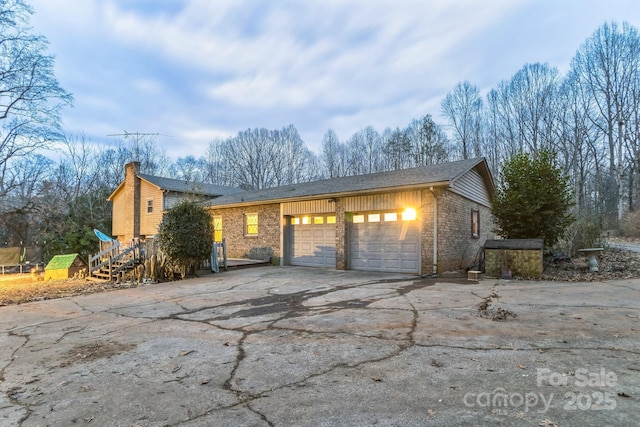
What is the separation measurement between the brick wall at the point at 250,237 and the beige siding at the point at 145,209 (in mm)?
6479

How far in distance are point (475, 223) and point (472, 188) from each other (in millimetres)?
1476

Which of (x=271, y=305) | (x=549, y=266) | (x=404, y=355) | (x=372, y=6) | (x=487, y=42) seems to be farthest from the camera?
(x=487, y=42)

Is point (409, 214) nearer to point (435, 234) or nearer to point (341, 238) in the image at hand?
point (435, 234)

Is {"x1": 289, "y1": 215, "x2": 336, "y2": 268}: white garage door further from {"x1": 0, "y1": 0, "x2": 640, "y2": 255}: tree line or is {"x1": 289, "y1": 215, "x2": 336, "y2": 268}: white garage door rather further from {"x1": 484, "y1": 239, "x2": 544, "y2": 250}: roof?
{"x1": 0, "y1": 0, "x2": 640, "y2": 255}: tree line

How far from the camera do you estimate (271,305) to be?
6227mm

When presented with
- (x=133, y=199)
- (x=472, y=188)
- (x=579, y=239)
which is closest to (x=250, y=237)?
(x=472, y=188)

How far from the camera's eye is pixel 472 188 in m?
13.0

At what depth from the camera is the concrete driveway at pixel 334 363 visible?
2.35 meters

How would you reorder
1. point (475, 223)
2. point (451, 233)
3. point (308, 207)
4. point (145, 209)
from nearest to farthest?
point (451, 233) → point (308, 207) → point (475, 223) → point (145, 209)

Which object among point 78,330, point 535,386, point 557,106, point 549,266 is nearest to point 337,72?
point 549,266

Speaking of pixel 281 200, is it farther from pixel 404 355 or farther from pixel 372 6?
pixel 404 355

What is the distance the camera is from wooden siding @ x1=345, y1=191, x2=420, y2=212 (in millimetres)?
10477

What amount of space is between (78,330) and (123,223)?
20833 mm

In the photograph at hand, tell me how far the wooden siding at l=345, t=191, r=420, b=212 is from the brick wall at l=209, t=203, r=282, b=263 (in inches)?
149
